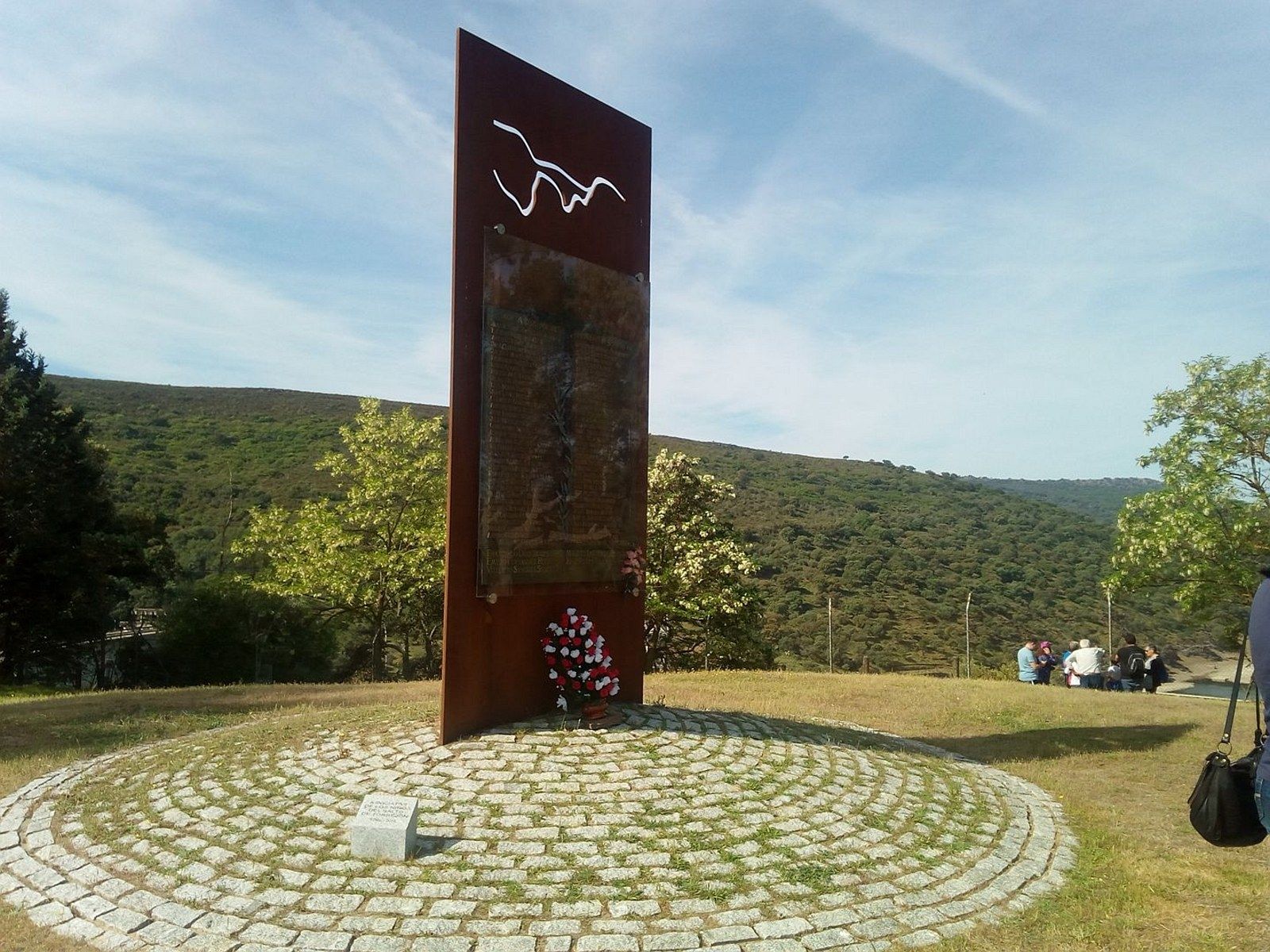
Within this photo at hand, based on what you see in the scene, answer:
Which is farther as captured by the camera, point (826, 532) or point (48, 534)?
point (826, 532)

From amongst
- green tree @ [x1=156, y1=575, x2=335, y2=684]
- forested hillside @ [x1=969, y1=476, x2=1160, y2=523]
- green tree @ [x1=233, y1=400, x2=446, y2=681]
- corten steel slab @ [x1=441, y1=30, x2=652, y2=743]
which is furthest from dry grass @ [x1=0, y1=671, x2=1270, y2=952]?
forested hillside @ [x1=969, y1=476, x2=1160, y2=523]

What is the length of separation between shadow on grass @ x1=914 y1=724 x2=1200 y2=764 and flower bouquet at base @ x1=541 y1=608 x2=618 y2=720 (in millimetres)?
4261

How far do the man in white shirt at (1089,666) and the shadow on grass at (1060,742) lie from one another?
4.69 meters

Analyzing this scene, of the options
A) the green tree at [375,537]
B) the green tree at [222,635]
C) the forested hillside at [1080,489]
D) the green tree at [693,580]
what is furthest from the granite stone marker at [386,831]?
the forested hillside at [1080,489]

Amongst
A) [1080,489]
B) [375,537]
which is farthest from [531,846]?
[1080,489]

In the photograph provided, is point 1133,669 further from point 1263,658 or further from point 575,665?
point 1263,658

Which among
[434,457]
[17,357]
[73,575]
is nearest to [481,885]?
[434,457]

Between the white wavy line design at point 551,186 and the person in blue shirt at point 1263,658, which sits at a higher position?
the white wavy line design at point 551,186

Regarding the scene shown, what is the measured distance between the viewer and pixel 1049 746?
362 inches

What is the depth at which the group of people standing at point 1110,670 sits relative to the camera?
48.3ft

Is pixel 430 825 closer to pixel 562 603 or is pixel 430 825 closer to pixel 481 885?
pixel 481 885

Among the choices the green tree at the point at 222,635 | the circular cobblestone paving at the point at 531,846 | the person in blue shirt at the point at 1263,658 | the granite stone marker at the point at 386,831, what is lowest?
the green tree at the point at 222,635

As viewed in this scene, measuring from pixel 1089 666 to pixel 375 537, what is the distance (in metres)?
17.0

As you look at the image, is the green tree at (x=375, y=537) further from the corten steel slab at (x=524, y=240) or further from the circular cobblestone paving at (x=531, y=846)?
the corten steel slab at (x=524, y=240)
